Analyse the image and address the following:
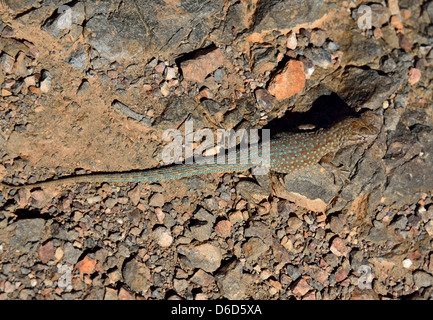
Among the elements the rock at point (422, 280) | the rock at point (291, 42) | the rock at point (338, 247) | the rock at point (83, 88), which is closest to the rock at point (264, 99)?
the rock at point (291, 42)

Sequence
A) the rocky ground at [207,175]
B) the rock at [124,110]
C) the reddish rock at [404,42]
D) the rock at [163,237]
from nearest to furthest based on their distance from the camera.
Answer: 1. the rocky ground at [207,175]
2. the rock at [163,237]
3. the rock at [124,110]
4. the reddish rock at [404,42]

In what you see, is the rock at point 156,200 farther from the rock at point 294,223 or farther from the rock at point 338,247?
the rock at point 338,247

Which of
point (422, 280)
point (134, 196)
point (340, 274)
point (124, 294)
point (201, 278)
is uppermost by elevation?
point (134, 196)

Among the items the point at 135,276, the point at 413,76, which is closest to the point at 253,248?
the point at 135,276

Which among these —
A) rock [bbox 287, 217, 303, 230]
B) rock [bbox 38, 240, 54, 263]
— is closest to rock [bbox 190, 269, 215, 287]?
rock [bbox 287, 217, 303, 230]

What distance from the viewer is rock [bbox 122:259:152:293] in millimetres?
3746

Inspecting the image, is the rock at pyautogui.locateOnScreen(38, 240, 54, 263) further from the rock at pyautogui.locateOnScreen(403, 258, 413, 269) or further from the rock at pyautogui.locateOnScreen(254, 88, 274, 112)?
the rock at pyautogui.locateOnScreen(403, 258, 413, 269)

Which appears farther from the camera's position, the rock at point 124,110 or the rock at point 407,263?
the rock at point 407,263

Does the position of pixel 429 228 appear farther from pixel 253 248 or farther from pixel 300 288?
pixel 253 248

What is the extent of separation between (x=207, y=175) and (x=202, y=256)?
1.15 m

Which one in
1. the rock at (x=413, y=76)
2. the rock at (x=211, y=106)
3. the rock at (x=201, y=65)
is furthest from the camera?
the rock at (x=413, y=76)

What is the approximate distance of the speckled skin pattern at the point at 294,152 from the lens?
13.7 ft

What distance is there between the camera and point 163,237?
157 inches

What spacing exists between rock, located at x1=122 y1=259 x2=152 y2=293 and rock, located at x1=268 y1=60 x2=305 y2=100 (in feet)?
10.5
